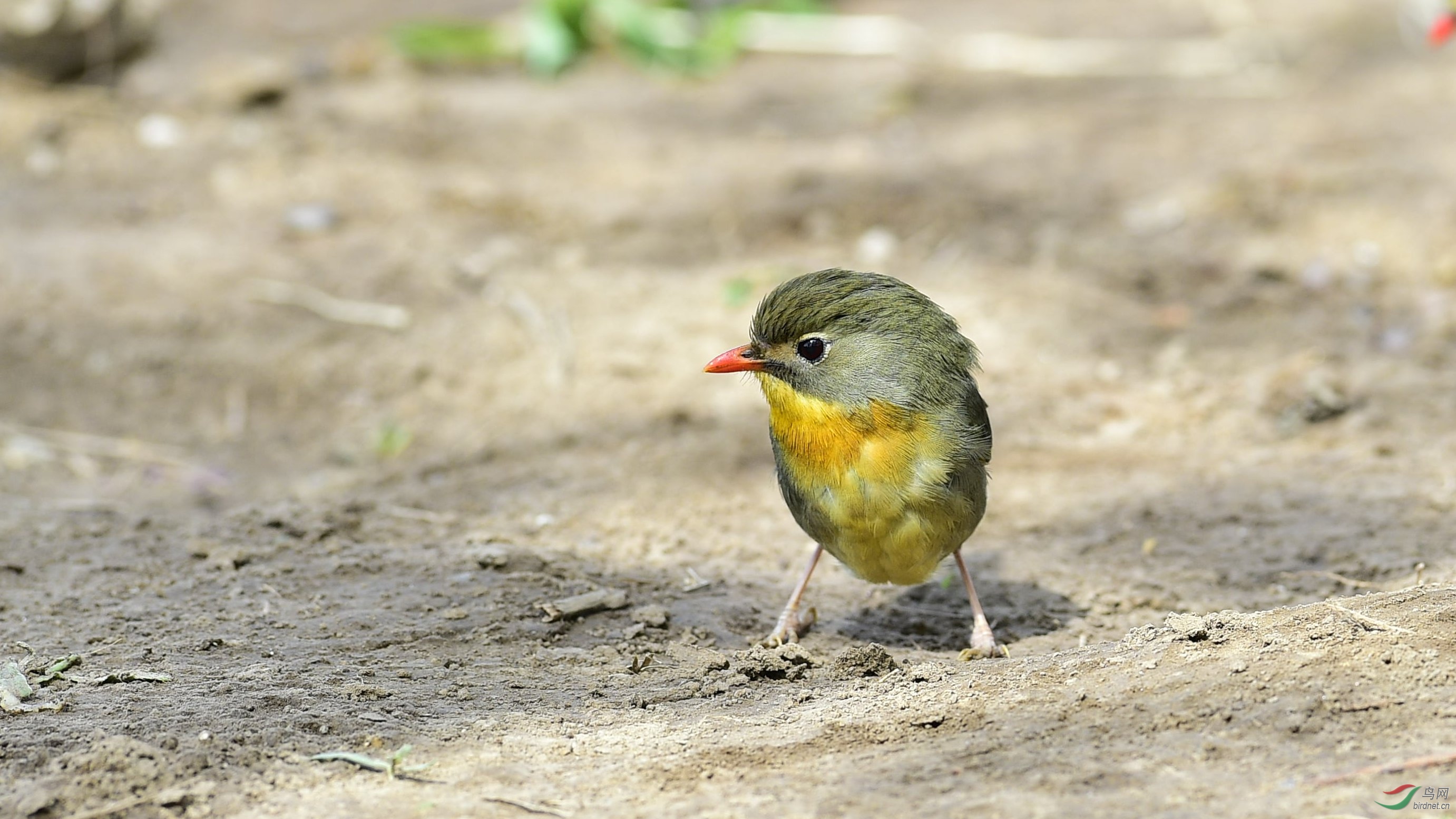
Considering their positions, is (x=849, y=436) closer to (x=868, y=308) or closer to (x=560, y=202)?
(x=868, y=308)

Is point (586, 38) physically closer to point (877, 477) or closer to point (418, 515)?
point (418, 515)

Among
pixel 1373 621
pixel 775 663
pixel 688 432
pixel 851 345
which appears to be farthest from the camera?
pixel 688 432


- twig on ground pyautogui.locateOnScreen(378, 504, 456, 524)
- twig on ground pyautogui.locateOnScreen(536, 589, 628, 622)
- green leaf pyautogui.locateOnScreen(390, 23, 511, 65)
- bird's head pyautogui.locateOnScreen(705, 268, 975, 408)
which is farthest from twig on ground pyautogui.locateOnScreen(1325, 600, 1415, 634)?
green leaf pyautogui.locateOnScreen(390, 23, 511, 65)

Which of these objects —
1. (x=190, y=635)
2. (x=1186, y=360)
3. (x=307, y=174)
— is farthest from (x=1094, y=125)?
(x=190, y=635)

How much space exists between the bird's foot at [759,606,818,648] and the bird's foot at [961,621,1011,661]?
0.53 metres

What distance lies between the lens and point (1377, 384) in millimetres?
6465

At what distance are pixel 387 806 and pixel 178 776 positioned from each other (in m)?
0.49

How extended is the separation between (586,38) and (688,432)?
6141mm

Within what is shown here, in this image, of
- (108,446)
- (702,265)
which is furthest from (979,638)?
(108,446)

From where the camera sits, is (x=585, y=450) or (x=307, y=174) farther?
(x=307, y=174)

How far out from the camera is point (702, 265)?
7977 mm

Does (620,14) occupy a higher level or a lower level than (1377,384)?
higher

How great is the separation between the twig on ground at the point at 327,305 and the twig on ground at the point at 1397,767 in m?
5.57

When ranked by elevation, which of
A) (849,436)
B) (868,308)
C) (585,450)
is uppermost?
(868,308)
